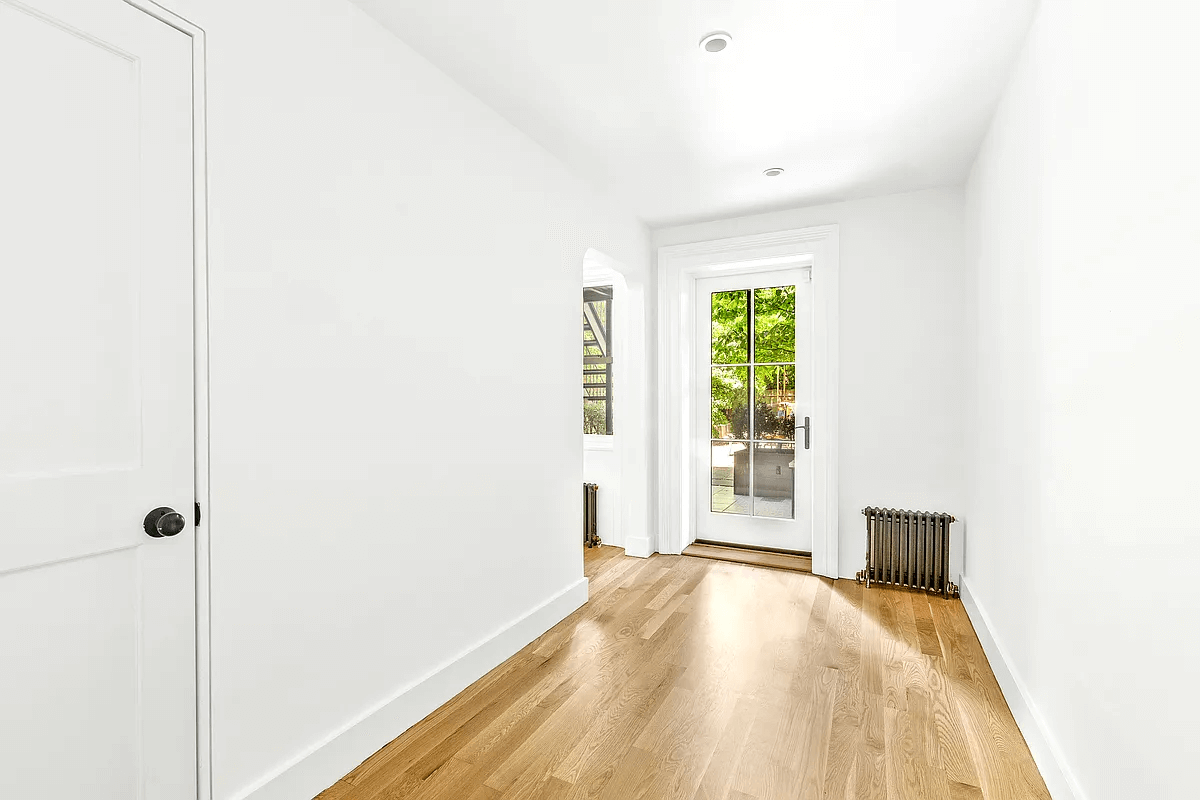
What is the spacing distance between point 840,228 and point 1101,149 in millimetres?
2440

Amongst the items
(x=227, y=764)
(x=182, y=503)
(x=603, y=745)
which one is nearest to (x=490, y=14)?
(x=182, y=503)

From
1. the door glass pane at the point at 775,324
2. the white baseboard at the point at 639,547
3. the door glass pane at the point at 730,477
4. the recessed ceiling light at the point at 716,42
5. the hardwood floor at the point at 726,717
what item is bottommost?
the hardwood floor at the point at 726,717

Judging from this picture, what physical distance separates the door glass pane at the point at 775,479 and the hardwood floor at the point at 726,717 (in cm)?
105

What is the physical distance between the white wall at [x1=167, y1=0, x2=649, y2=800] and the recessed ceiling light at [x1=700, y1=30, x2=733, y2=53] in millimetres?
983

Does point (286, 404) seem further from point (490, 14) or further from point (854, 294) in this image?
point (854, 294)

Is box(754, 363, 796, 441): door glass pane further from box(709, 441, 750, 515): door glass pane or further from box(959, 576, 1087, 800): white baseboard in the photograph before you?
box(959, 576, 1087, 800): white baseboard

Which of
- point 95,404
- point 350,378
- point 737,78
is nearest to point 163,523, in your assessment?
point 95,404

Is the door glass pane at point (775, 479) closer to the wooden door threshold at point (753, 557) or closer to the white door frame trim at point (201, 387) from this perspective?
the wooden door threshold at point (753, 557)

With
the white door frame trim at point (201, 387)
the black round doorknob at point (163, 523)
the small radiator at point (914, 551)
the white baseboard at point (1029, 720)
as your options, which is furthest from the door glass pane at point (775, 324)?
the black round doorknob at point (163, 523)

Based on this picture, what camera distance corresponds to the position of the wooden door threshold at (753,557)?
4.03 m

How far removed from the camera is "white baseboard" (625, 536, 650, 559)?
4281 millimetres

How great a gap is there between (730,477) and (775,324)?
3.87 ft

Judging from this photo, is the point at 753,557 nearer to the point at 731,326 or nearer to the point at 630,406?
the point at 630,406

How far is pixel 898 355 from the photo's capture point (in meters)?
3.70
